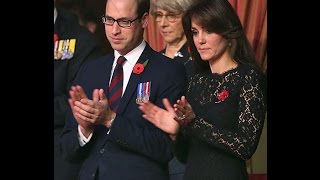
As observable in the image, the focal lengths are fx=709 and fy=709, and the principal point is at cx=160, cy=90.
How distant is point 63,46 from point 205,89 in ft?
2.25

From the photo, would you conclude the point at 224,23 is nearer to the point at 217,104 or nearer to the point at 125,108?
the point at 217,104

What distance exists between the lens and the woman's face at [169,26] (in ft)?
9.58

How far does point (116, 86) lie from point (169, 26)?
13.1 inches

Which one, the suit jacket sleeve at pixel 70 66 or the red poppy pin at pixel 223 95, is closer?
the red poppy pin at pixel 223 95

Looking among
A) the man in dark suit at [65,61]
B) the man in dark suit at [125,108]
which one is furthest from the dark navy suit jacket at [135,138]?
the man in dark suit at [65,61]

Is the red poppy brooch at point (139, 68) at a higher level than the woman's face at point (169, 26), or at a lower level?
lower

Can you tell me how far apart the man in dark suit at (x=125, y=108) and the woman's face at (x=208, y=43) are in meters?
0.12

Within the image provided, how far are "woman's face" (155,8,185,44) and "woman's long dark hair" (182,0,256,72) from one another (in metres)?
0.05

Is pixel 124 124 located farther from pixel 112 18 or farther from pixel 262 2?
pixel 262 2

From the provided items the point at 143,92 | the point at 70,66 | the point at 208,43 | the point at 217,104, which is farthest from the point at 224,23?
the point at 70,66

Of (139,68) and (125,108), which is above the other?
(139,68)

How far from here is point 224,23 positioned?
9.36 ft

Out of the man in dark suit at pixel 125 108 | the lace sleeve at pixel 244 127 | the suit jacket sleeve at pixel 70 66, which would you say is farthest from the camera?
the suit jacket sleeve at pixel 70 66

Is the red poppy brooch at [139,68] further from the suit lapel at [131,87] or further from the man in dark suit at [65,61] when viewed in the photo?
the man in dark suit at [65,61]
